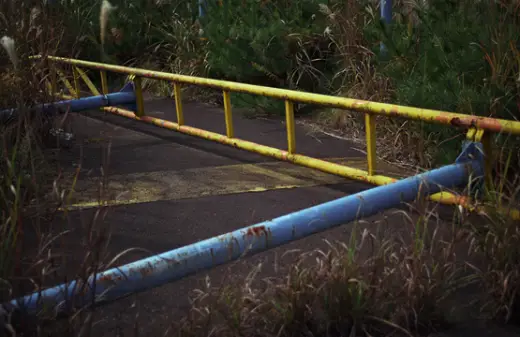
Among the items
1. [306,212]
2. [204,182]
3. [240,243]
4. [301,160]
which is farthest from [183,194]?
[240,243]

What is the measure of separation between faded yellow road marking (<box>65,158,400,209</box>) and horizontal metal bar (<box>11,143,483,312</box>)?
1.66 metres

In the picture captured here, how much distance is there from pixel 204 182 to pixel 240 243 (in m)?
2.64

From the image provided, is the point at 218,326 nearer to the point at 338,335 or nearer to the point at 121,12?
the point at 338,335

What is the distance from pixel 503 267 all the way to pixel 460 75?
255 centimetres

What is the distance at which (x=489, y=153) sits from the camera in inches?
164

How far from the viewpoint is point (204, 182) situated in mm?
5758

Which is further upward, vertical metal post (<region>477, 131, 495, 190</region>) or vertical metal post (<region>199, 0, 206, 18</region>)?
vertical metal post (<region>199, 0, 206, 18</region>)

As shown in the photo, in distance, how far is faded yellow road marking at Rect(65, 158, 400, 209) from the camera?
542 centimetres

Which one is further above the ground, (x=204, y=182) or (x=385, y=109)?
(x=385, y=109)

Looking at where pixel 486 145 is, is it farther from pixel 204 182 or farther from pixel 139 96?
pixel 139 96

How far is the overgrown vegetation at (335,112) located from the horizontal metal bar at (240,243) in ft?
0.33

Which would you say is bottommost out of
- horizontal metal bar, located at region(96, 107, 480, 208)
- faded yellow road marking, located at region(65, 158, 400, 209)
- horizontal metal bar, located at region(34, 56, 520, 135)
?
faded yellow road marking, located at region(65, 158, 400, 209)

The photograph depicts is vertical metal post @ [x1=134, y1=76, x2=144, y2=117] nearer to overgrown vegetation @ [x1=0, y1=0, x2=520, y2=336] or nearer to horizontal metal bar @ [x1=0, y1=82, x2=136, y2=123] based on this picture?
horizontal metal bar @ [x1=0, y1=82, x2=136, y2=123]

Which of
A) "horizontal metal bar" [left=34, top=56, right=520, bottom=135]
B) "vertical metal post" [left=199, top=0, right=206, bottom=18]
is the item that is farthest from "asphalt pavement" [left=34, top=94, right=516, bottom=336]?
"vertical metal post" [left=199, top=0, right=206, bottom=18]
